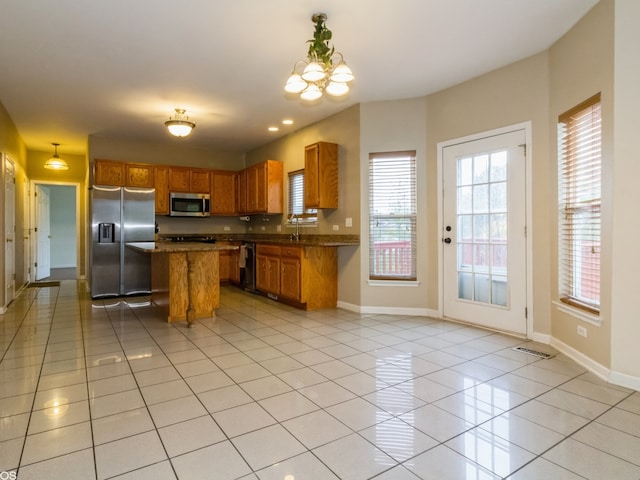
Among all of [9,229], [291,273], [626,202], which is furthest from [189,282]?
[626,202]

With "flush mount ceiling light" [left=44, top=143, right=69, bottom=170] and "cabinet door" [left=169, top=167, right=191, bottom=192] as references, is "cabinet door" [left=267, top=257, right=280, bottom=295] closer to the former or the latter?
"cabinet door" [left=169, top=167, right=191, bottom=192]

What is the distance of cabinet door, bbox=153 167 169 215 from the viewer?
6941mm

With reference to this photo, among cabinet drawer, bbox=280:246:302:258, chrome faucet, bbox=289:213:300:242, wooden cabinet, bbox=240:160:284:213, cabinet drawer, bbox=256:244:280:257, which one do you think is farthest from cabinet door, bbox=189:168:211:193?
cabinet drawer, bbox=280:246:302:258

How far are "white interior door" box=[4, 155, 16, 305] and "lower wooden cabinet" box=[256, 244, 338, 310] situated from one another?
3.70m

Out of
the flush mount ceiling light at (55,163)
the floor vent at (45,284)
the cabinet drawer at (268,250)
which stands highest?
the flush mount ceiling light at (55,163)

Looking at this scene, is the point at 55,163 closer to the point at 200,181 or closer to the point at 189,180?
the point at 189,180

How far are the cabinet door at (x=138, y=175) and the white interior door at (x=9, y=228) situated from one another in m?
1.59

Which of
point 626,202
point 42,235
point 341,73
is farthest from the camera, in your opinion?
point 42,235

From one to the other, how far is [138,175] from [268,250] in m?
2.88

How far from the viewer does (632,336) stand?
261 cm

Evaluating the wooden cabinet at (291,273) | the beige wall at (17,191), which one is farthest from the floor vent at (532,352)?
the beige wall at (17,191)

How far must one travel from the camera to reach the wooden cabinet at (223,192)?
7.59m

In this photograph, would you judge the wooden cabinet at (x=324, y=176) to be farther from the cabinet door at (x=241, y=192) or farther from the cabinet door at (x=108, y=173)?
the cabinet door at (x=108, y=173)

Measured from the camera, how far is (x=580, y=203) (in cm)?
314
